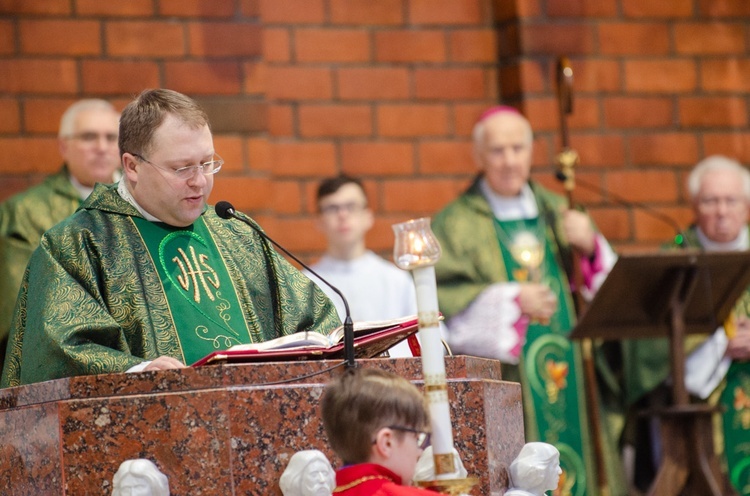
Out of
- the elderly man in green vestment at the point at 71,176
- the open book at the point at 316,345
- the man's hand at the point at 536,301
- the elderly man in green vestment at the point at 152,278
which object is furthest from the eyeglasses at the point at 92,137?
the open book at the point at 316,345

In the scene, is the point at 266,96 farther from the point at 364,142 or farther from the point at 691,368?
the point at 691,368

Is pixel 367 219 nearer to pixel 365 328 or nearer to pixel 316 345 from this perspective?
pixel 365 328

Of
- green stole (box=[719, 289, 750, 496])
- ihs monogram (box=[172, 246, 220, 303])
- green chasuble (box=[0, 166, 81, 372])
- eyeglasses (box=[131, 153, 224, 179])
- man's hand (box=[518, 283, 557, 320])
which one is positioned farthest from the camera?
green stole (box=[719, 289, 750, 496])

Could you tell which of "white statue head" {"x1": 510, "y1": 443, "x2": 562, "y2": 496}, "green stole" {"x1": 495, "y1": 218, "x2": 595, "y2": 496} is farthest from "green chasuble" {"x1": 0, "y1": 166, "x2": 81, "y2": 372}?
"white statue head" {"x1": 510, "y1": 443, "x2": 562, "y2": 496}

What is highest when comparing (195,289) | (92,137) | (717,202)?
(92,137)

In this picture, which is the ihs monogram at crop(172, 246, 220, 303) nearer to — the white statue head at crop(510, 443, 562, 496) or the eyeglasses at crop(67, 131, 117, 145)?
the white statue head at crop(510, 443, 562, 496)

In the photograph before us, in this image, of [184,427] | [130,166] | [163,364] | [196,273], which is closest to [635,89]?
[196,273]

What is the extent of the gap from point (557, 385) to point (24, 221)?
2.61 m

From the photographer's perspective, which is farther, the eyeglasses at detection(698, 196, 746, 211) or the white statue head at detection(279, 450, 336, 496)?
the eyeglasses at detection(698, 196, 746, 211)

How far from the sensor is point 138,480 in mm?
3066

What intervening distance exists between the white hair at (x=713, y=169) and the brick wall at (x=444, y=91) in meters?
0.40

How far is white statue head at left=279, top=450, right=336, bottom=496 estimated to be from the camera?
9.98 feet

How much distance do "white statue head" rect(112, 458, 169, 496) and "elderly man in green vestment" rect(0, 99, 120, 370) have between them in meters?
2.94

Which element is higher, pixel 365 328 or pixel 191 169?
pixel 191 169
